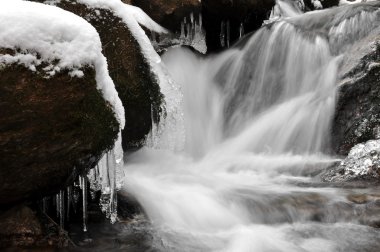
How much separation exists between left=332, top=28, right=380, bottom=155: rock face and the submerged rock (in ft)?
0.82

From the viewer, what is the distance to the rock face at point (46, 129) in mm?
2979

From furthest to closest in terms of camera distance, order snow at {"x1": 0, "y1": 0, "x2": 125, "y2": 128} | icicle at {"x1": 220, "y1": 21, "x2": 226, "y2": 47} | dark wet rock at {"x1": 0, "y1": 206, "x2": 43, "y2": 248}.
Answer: icicle at {"x1": 220, "y1": 21, "x2": 226, "y2": 47} → dark wet rock at {"x1": 0, "y1": 206, "x2": 43, "y2": 248} → snow at {"x1": 0, "y1": 0, "x2": 125, "y2": 128}

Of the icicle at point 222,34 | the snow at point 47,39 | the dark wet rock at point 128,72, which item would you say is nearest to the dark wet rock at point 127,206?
the dark wet rock at point 128,72

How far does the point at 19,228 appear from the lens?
3.32m

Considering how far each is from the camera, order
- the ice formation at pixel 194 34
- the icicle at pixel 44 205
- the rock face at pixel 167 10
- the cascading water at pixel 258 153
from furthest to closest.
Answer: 1. the ice formation at pixel 194 34
2. the rock face at pixel 167 10
3. the cascading water at pixel 258 153
4. the icicle at pixel 44 205

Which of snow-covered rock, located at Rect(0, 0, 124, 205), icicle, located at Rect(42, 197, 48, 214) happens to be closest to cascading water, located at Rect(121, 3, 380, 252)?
icicle, located at Rect(42, 197, 48, 214)

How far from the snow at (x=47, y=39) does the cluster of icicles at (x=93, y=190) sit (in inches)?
35.9

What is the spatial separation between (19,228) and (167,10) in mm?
5049

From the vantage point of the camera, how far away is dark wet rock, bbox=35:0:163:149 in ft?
16.8

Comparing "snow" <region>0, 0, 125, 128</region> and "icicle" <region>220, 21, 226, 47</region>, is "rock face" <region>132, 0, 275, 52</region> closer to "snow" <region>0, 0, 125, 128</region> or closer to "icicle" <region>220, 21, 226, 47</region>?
"icicle" <region>220, 21, 226, 47</region>

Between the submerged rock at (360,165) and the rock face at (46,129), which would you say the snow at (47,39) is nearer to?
the rock face at (46,129)

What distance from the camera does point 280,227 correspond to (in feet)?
13.7

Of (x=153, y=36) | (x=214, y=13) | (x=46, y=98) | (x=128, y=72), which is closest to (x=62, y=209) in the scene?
(x=46, y=98)

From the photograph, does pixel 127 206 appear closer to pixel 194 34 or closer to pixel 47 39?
pixel 47 39
